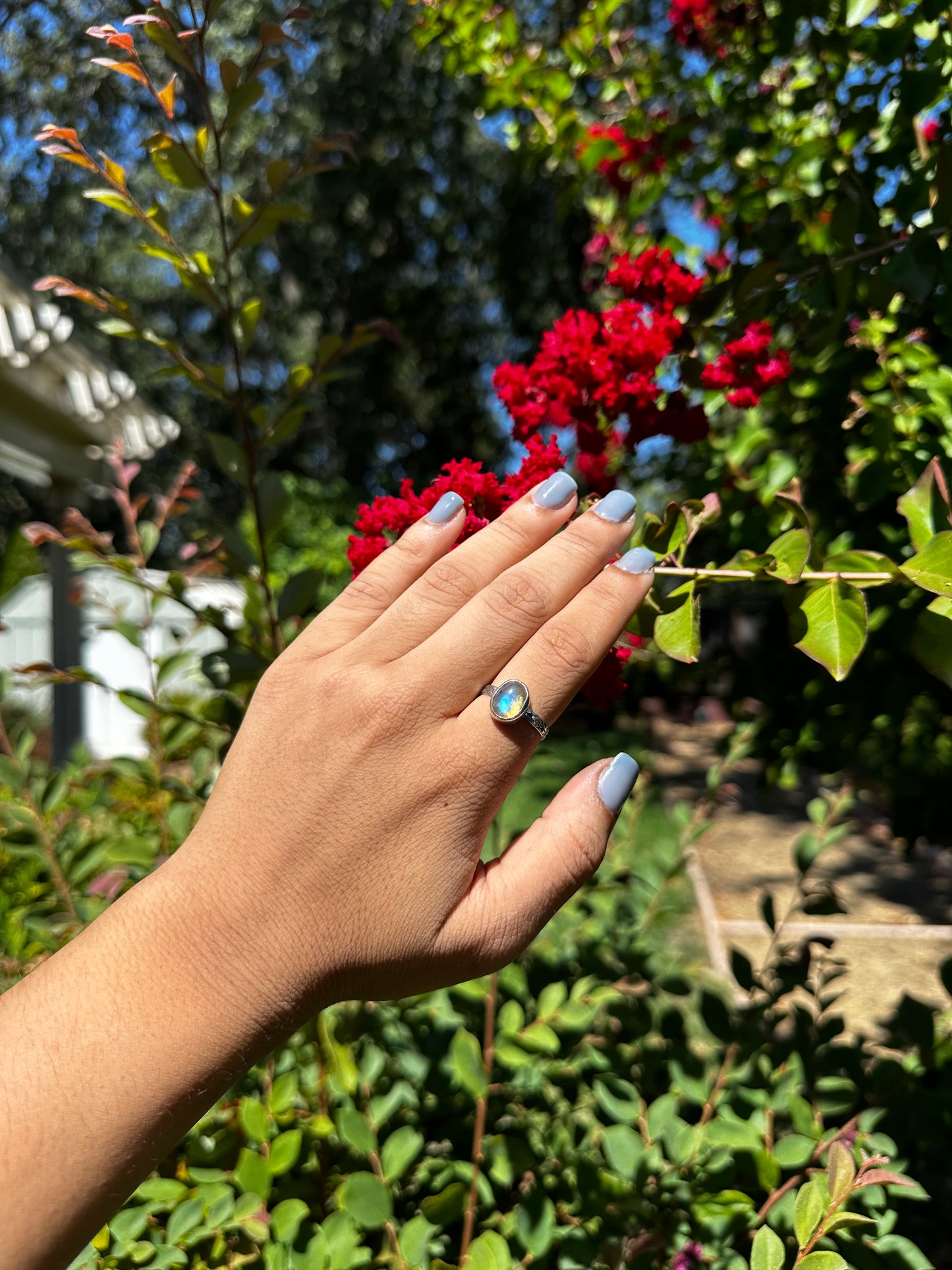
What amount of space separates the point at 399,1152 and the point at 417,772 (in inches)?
27.4

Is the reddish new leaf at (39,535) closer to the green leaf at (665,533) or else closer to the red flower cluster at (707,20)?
the green leaf at (665,533)

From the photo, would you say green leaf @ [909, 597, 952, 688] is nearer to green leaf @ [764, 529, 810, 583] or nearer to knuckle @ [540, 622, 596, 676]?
green leaf @ [764, 529, 810, 583]

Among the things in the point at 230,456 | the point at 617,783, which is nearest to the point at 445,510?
the point at 617,783

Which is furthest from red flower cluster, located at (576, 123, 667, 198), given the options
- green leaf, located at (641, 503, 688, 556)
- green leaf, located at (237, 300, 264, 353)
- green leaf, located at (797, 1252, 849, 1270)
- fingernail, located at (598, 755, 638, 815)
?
green leaf, located at (797, 1252, 849, 1270)

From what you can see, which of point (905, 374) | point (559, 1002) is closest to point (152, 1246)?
point (559, 1002)

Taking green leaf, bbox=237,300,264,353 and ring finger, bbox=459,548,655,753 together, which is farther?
green leaf, bbox=237,300,264,353

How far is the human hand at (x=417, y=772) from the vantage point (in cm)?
71

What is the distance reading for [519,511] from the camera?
0.82 metres

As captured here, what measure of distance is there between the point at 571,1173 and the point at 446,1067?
244 millimetres

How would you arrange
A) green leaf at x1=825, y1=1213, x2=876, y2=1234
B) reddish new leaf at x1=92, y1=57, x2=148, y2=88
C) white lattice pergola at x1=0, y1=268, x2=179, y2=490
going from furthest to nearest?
white lattice pergola at x1=0, y1=268, x2=179, y2=490, reddish new leaf at x1=92, y1=57, x2=148, y2=88, green leaf at x1=825, y1=1213, x2=876, y2=1234

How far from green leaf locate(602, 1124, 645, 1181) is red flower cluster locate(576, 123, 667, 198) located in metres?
1.88

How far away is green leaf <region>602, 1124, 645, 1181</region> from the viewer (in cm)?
118

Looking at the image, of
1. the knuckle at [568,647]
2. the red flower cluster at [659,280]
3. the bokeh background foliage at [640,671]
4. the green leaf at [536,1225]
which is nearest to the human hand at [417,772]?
the knuckle at [568,647]

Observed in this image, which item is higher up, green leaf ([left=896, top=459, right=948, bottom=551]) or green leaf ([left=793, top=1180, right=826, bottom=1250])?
green leaf ([left=896, top=459, right=948, bottom=551])
